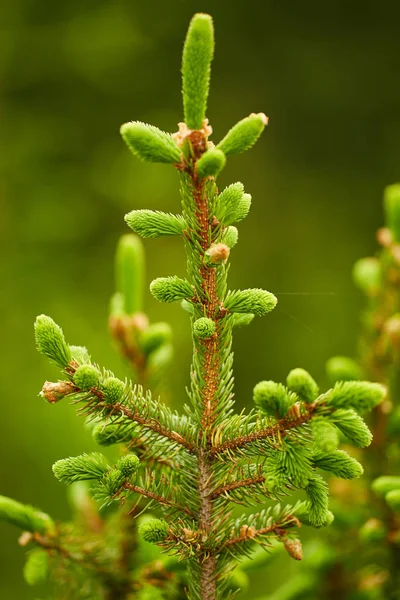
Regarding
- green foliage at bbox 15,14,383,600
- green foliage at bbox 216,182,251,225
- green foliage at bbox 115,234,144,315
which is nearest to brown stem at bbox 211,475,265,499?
green foliage at bbox 15,14,383,600

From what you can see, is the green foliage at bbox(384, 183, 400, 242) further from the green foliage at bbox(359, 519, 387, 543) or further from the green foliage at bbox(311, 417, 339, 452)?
the green foliage at bbox(311, 417, 339, 452)

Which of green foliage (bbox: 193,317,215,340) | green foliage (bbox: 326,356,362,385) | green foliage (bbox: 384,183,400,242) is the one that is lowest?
green foliage (bbox: 193,317,215,340)

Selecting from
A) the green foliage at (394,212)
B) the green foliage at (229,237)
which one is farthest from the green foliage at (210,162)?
the green foliage at (394,212)

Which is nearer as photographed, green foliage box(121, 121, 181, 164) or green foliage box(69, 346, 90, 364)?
green foliage box(121, 121, 181, 164)

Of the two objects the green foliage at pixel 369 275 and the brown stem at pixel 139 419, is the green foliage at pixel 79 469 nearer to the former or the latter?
the brown stem at pixel 139 419

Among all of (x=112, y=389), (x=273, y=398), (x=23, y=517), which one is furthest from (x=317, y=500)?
(x=23, y=517)

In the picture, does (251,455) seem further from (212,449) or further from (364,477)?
(364,477)
